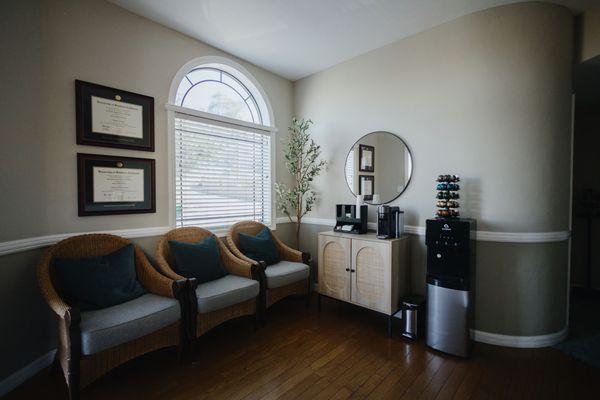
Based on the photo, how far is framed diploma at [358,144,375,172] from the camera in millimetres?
3295

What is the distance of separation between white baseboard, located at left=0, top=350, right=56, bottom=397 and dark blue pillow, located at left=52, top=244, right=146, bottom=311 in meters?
0.57

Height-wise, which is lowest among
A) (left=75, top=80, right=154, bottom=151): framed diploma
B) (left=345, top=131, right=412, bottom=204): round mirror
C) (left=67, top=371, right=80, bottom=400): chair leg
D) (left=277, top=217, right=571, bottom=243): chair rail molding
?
(left=67, top=371, right=80, bottom=400): chair leg

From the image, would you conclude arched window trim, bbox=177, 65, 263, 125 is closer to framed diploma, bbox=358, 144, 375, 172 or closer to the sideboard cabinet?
framed diploma, bbox=358, 144, 375, 172

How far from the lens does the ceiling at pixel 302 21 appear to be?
248 centimetres

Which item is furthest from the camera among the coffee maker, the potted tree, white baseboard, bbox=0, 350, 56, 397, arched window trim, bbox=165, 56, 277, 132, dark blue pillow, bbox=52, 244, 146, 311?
the potted tree

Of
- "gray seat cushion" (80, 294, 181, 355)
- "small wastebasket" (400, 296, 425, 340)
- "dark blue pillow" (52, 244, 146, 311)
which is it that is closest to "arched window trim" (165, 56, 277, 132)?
"dark blue pillow" (52, 244, 146, 311)

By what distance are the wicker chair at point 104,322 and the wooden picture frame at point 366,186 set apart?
2.11 m

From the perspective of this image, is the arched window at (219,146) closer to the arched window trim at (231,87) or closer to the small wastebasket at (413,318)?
the arched window trim at (231,87)

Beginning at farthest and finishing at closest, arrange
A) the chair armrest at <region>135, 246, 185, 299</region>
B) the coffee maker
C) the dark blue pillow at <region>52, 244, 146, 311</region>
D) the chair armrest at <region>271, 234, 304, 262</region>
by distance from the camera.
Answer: the chair armrest at <region>271, 234, 304, 262</region>, the coffee maker, the chair armrest at <region>135, 246, 185, 299</region>, the dark blue pillow at <region>52, 244, 146, 311</region>

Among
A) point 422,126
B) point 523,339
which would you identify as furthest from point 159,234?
point 523,339

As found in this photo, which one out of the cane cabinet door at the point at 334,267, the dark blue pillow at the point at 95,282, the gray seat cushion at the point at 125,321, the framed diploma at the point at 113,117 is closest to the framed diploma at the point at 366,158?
the cane cabinet door at the point at 334,267

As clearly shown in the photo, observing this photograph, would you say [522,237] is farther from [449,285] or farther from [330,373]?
[330,373]

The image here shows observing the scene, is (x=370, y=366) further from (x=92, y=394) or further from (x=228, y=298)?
(x=92, y=394)

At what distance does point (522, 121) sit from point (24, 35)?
12.7ft
